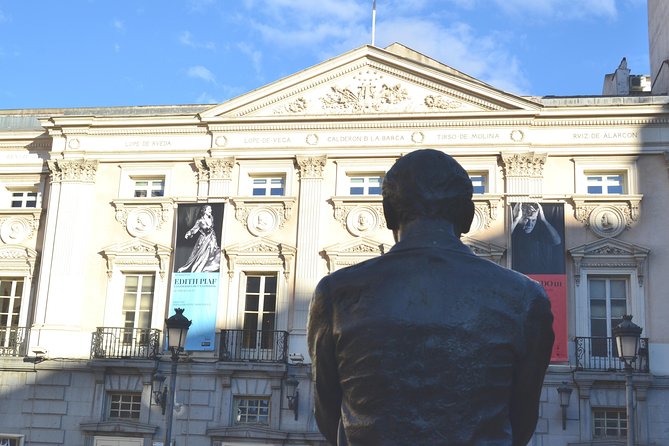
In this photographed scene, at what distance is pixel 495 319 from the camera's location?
2705mm

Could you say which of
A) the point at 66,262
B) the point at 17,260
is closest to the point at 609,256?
the point at 66,262

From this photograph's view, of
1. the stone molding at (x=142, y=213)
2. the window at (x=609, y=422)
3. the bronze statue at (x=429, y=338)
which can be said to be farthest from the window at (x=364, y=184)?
the bronze statue at (x=429, y=338)

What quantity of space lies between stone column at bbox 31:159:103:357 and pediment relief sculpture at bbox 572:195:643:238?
1410 centimetres

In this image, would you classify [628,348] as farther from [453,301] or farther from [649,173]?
[453,301]

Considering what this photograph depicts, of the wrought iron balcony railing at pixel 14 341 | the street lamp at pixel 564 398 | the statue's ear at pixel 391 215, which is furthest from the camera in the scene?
the wrought iron balcony railing at pixel 14 341

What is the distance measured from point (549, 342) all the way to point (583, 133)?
24.7 m

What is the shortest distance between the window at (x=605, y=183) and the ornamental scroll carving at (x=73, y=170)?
14.3m

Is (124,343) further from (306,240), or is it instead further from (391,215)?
(391,215)

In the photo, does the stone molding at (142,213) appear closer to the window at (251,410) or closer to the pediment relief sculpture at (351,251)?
the pediment relief sculpture at (351,251)

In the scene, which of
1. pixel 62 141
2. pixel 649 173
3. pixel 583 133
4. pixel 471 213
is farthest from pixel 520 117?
pixel 471 213

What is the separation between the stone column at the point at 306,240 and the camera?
84.8 feet

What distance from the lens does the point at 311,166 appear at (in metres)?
27.3

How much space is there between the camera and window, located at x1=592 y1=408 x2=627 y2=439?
2431 centimetres

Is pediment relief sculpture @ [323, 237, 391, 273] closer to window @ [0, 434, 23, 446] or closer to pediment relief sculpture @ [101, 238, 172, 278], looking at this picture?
pediment relief sculpture @ [101, 238, 172, 278]
